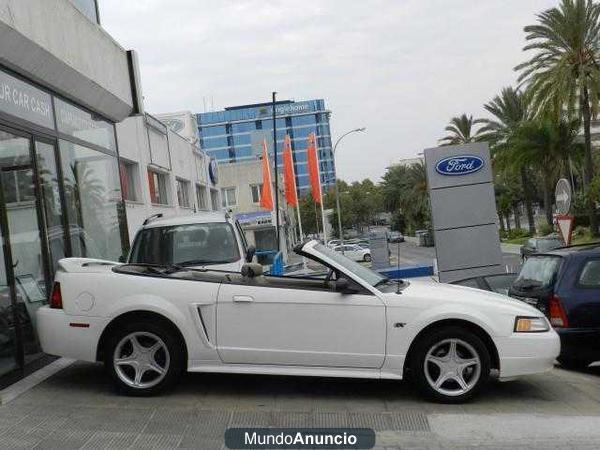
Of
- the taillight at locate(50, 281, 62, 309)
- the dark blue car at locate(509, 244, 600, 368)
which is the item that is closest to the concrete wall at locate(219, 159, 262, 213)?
the dark blue car at locate(509, 244, 600, 368)

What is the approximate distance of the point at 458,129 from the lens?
179 feet

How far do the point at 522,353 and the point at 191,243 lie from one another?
4.63 meters

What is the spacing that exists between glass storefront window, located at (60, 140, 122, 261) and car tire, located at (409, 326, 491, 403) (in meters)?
5.02

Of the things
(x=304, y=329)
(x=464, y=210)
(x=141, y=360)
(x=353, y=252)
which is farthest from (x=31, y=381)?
(x=353, y=252)

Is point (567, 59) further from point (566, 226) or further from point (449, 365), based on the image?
point (449, 365)

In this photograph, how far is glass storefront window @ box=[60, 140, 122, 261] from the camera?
8.91 metres

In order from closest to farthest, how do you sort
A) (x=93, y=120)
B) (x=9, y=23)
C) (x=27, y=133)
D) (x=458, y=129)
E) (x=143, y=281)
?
(x=143, y=281), (x=9, y=23), (x=27, y=133), (x=93, y=120), (x=458, y=129)

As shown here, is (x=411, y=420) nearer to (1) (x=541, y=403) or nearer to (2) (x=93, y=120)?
(1) (x=541, y=403)

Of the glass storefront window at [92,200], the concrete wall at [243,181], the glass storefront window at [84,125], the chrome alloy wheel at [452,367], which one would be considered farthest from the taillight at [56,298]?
the concrete wall at [243,181]

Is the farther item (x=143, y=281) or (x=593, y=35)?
(x=593, y=35)

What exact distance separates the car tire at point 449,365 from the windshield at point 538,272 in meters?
2.64

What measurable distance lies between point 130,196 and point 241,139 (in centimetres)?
12563

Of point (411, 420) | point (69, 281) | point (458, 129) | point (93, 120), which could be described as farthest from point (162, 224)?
point (458, 129)

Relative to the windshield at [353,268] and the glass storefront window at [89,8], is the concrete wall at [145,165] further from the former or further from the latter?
the windshield at [353,268]
